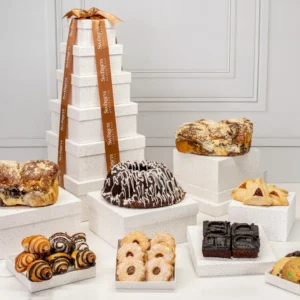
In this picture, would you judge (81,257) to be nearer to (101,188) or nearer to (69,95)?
(101,188)

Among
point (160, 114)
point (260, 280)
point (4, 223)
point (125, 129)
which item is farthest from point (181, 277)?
point (160, 114)

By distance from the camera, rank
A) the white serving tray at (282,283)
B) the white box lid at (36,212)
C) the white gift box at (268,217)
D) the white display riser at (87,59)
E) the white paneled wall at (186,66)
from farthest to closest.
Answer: the white paneled wall at (186,66) < the white display riser at (87,59) < the white gift box at (268,217) < the white box lid at (36,212) < the white serving tray at (282,283)

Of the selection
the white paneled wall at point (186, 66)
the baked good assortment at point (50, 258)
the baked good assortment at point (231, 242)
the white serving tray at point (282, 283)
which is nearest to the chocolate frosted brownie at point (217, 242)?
the baked good assortment at point (231, 242)

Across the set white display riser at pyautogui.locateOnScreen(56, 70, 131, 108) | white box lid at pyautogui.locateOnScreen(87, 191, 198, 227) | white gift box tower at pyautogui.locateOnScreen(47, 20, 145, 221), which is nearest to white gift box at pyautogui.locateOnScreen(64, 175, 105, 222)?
white gift box tower at pyautogui.locateOnScreen(47, 20, 145, 221)

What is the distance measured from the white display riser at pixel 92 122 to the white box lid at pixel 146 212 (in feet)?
0.71

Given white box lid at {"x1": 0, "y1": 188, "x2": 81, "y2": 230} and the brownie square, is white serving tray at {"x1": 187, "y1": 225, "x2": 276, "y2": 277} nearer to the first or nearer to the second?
the brownie square

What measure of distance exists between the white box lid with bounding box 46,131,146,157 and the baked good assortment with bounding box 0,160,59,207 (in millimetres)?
235

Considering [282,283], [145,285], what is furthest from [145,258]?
[282,283]

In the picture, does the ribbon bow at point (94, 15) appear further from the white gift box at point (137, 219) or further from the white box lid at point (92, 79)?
the white gift box at point (137, 219)

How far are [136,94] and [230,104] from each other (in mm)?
348

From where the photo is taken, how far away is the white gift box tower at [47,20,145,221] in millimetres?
1971

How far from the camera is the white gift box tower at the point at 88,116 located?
1.97 metres

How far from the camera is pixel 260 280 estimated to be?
1.55 metres

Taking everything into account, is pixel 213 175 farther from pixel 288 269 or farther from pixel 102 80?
pixel 288 269
